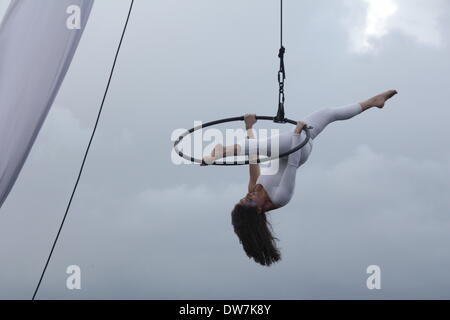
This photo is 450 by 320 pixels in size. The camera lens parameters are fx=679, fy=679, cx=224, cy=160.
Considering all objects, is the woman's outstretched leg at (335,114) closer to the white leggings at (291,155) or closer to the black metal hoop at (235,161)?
the white leggings at (291,155)

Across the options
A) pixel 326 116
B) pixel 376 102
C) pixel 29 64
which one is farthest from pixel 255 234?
pixel 29 64

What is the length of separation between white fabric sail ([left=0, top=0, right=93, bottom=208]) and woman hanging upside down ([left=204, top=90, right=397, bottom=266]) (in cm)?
111

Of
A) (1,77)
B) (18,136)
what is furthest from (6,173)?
(1,77)

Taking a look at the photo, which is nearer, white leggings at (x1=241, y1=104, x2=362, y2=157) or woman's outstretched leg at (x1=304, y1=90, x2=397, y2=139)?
white leggings at (x1=241, y1=104, x2=362, y2=157)

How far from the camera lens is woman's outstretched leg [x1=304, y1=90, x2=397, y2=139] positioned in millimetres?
4367

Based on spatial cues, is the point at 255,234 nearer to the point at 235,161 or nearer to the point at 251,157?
the point at 251,157

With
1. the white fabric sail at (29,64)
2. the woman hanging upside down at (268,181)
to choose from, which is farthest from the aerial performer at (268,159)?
the white fabric sail at (29,64)

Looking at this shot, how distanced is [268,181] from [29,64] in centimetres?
177

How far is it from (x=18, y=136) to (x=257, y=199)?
173 centimetres

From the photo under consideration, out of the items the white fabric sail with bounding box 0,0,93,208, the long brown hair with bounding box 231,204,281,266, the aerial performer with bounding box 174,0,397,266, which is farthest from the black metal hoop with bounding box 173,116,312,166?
the white fabric sail with bounding box 0,0,93,208

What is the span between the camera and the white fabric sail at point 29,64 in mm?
3221

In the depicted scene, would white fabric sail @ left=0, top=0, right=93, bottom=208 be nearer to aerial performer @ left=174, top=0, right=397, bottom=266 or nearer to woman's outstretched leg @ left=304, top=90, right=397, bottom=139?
aerial performer @ left=174, top=0, right=397, bottom=266

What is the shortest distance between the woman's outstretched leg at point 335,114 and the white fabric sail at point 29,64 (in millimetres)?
1694
